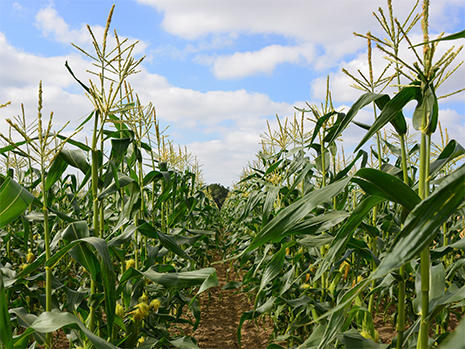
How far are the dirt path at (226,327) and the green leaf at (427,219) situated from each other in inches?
110

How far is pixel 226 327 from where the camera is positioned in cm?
453

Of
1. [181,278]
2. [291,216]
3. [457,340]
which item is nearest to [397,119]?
[291,216]

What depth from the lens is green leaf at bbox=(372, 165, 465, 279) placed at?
28.0 inches

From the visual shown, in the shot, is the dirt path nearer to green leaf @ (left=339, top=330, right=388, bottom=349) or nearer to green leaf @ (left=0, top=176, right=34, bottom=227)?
green leaf @ (left=339, top=330, right=388, bottom=349)

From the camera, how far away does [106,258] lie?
1.32 meters

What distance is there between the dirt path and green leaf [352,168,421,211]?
8.47 ft

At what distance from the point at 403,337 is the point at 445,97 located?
0.87 meters

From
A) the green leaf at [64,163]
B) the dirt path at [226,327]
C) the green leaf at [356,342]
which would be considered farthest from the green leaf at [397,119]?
the dirt path at [226,327]

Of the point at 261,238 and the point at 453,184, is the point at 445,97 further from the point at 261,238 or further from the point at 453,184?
the point at 261,238

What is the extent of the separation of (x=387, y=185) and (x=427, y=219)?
253 mm

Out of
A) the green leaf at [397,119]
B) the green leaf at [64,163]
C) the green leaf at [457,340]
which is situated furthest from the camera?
the green leaf at [64,163]

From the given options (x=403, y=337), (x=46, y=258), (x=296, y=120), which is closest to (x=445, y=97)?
(x=403, y=337)

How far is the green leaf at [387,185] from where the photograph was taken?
0.97 m

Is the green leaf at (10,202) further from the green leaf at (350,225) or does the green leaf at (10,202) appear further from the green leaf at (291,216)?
the green leaf at (350,225)
